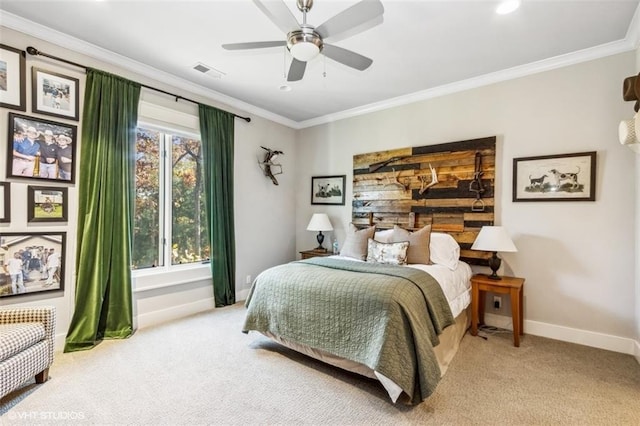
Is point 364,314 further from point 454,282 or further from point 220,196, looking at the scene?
point 220,196

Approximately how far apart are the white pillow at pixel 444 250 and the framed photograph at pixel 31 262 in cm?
363

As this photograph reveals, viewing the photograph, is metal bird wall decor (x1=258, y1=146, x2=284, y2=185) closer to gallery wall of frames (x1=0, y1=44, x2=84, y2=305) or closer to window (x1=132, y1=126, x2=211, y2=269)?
window (x1=132, y1=126, x2=211, y2=269)

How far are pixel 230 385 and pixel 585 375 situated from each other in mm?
2737

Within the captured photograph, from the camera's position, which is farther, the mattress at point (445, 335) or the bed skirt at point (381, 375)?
the mattress at point (445, 335)

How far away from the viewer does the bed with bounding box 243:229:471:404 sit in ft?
6.71

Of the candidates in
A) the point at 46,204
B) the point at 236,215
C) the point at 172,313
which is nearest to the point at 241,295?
the point at 172,313

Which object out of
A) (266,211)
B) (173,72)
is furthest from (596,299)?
(173,72)

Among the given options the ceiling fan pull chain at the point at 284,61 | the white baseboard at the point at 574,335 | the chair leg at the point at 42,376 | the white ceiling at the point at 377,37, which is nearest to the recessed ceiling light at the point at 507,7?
the white ceiling at the point at 377,37

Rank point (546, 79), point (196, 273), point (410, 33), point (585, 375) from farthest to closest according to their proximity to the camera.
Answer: point (196, 273)
point (546, 79)
point (410, 33)
point (585, 375)

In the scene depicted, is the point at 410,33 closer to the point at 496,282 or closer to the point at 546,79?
the point at 546,79

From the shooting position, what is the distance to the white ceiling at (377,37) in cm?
240

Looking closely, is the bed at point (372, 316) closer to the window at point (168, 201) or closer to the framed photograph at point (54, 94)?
the window at point (168, 201)

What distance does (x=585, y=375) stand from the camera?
2.43 m

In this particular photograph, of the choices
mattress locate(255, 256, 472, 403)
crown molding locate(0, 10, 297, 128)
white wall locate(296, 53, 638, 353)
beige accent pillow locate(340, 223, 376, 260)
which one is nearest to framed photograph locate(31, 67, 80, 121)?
crown molding locate(0, 10, 297, 128)
